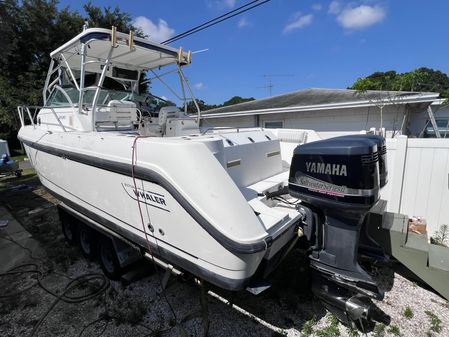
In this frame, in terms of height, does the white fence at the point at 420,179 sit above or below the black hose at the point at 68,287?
above

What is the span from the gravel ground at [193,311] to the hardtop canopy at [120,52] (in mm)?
2622

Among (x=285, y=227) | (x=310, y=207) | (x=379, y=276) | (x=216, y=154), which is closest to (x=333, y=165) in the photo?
(x=310, y=207)

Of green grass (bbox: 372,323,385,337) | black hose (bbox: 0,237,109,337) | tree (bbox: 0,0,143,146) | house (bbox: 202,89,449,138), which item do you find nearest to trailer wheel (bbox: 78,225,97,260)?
black hose (bbox: 0,237,109,337)

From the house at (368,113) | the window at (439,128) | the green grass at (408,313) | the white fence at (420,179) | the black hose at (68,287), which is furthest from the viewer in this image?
the window at (439,128)

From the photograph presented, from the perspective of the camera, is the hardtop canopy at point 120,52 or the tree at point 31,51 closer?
the hardtop canopy at point 120,52

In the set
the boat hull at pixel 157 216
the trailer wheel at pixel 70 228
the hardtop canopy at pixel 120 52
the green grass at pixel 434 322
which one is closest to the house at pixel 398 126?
the green grass at pixel 434 322

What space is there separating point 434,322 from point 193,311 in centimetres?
215

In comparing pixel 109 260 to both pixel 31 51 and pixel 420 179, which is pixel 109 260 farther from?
pixel 31 51

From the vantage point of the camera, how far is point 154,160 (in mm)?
1878

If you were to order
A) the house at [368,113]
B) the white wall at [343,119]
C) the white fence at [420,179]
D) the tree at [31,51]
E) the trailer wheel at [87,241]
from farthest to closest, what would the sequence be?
the tree at [31,51]
the white wall at [343,119]
the house at [368,113]
the white fence at [420,179]
the trailer wheel at [87,241]

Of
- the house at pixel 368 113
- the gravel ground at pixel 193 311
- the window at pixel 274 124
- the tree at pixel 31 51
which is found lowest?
the gravel ground at pixel 193 311

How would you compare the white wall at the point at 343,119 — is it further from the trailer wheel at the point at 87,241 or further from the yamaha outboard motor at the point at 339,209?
the trailer wheel at the point at 87,241

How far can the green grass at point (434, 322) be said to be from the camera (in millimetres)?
2218

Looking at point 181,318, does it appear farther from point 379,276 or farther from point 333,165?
point 379,276
